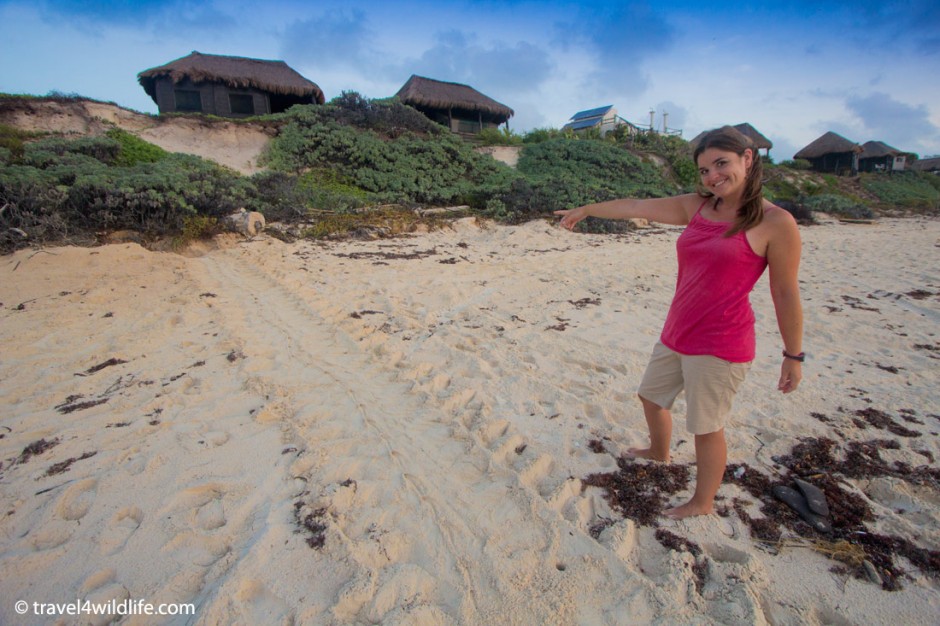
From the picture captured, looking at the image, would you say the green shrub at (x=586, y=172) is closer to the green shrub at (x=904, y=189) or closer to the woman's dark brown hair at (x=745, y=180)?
the woman's dark brown hair at (x=745, y=180)

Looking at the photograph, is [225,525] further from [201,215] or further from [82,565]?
[201,215]

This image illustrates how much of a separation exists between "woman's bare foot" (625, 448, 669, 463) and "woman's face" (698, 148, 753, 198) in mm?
1378

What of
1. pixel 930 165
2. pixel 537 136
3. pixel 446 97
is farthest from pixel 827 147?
pixel 446 97

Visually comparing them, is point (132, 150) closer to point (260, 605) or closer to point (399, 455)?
point (399, 455)

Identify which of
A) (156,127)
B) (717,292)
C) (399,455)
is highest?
(156,127)

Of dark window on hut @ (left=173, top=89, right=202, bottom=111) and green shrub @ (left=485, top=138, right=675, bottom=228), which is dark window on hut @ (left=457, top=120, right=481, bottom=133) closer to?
green shrub @ (left=485, top=138, right=675, bottom=228)

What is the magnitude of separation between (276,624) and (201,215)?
7435mm

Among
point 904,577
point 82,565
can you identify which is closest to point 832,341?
point 904,577

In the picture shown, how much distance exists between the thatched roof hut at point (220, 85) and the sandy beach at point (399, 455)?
44.8ft

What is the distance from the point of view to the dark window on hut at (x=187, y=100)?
16.2m

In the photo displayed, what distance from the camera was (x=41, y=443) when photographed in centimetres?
241

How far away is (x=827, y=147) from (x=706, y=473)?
38.7 m

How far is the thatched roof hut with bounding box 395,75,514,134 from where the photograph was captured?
1970 centimetres

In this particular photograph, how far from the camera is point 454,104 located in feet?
66.3
